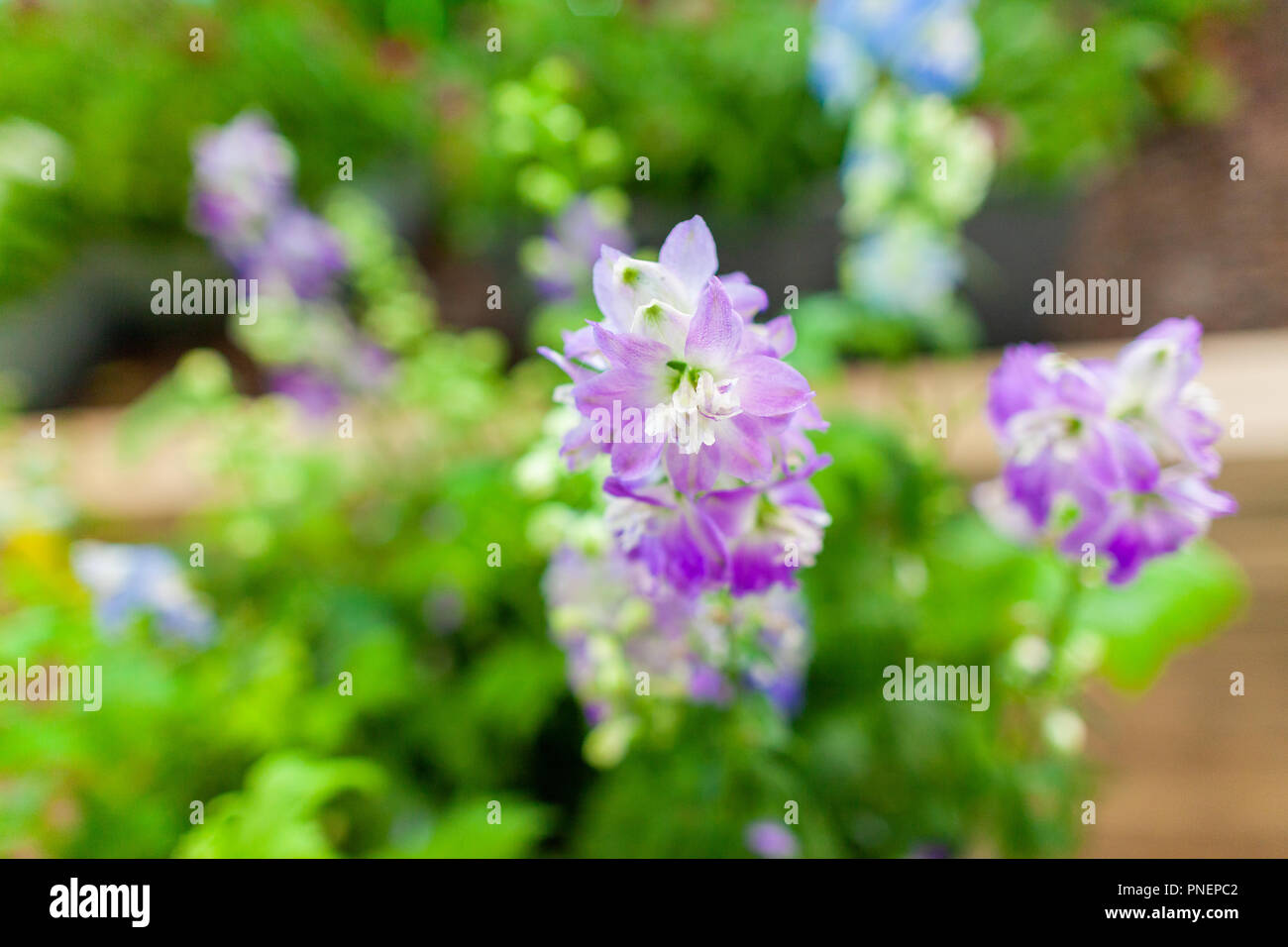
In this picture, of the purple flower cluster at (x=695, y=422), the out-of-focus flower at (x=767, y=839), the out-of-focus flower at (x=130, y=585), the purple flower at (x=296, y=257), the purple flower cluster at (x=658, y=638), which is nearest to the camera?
the purple flower cluster at (x=695, y=422)

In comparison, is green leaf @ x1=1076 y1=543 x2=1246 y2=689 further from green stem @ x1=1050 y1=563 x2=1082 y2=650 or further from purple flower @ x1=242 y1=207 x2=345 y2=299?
purple flower @ x1=242 y1=207 x2=345 y2=299

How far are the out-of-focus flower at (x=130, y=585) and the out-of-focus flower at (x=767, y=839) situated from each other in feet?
2.42

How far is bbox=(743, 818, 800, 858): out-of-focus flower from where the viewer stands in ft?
2.33

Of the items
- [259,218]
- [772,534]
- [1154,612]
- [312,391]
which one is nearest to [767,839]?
[772,534]

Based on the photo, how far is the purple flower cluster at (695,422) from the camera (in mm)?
387

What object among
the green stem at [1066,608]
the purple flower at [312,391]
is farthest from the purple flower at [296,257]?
the green stem at [1066,608]

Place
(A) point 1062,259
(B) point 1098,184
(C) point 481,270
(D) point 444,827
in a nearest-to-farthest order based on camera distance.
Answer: (D) point 444,827 → (A) point 1062,259 → (B) point 1098,184 → (C) point 481,270

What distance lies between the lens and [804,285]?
5.93 ft

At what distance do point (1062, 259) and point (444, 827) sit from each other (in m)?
1.53

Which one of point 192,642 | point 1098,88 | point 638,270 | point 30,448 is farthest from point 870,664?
point 1098,88

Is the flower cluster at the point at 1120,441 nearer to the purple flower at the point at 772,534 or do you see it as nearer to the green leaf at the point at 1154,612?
the purple flower at the point at 772,534

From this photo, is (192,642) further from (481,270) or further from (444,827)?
(481,270)

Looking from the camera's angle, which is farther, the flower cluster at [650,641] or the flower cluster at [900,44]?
the flower cluster at [900,44]

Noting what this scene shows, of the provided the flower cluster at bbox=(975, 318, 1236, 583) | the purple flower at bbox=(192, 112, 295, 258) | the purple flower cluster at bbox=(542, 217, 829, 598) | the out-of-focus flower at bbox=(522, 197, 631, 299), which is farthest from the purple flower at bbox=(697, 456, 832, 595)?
the purple flower at bbox=(192, 112, 295, 258)
